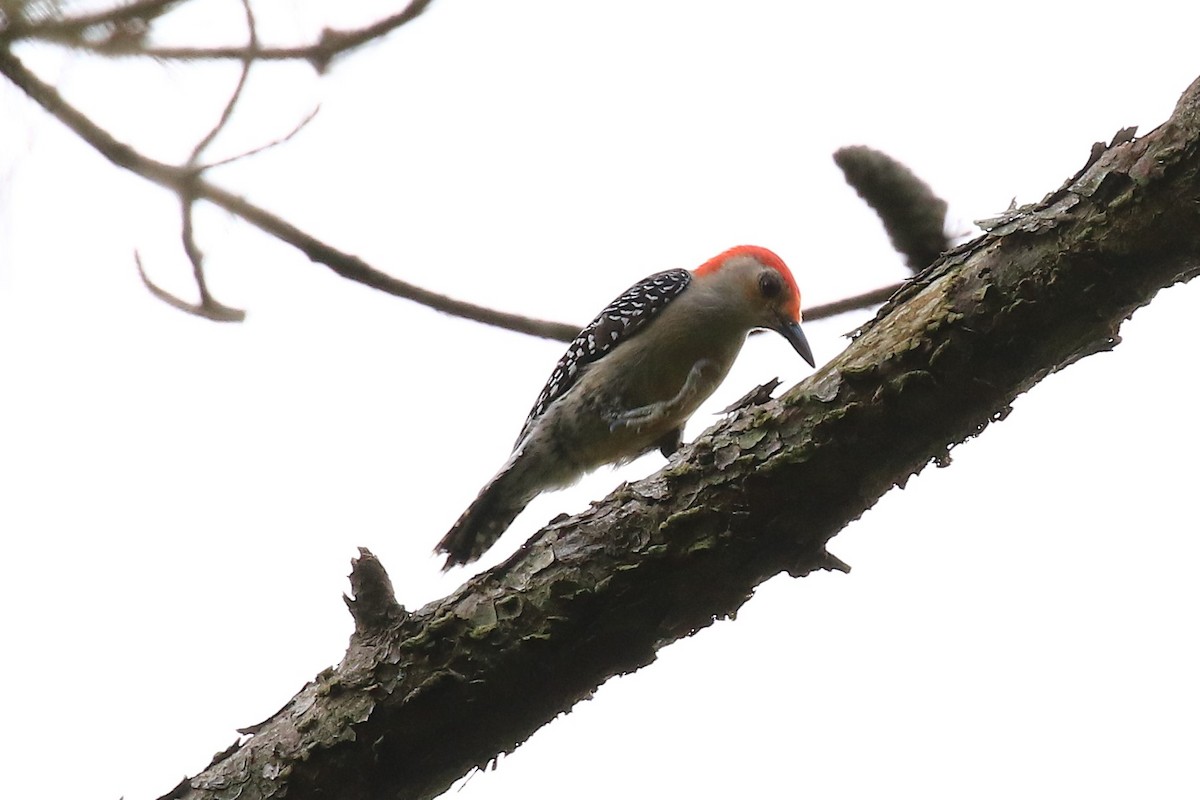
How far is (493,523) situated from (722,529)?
277 centimetres

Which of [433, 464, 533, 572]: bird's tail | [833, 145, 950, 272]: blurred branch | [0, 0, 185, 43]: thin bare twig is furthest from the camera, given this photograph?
[433, 464, 533, 572]: bird's tail

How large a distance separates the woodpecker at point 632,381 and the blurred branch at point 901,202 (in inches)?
91.0

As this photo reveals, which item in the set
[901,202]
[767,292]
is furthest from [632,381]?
[901,202]

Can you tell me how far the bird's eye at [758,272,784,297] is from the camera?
5859 millimetres

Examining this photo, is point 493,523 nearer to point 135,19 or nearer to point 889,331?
point 889,331

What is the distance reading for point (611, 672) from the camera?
294 centimetres

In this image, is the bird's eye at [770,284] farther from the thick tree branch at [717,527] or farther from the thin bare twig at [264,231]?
the thick tree branch at [717,527]

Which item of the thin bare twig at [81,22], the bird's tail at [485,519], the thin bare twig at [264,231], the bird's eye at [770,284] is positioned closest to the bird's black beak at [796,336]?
the bird's eye at [770,284]

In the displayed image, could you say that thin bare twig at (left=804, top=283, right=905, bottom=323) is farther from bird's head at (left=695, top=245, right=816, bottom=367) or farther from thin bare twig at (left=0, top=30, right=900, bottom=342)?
bird's head at (left=695, top=245, right=816, bottom=367)

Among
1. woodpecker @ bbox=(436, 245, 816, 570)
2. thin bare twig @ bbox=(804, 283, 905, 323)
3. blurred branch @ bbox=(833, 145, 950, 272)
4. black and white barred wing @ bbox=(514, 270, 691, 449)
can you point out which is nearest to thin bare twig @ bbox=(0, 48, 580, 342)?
thin bare twig @ bbox=(804, 283, 905, 323)

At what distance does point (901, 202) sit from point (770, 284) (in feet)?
8.62

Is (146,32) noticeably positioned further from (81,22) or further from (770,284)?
(770,284)

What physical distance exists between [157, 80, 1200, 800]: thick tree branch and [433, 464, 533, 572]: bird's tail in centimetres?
231

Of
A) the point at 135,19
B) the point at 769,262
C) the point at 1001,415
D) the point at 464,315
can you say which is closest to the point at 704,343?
the point at 769,262
